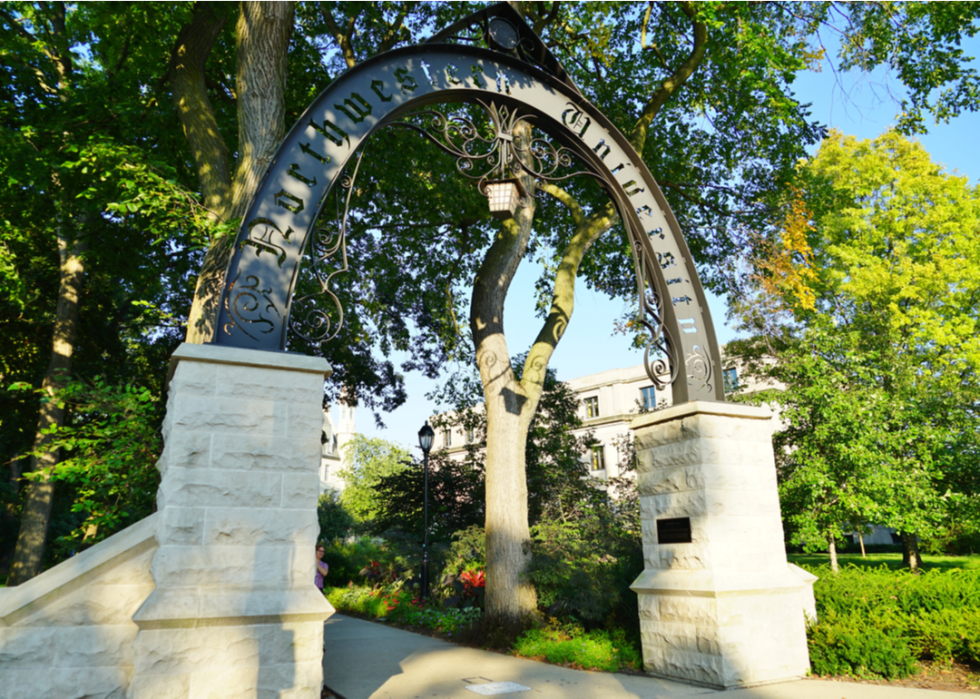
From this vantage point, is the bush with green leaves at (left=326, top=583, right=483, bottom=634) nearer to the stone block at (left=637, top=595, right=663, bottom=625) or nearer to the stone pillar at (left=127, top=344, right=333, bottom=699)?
the stone block at (left=637, top=595, right=663, bottom=625)

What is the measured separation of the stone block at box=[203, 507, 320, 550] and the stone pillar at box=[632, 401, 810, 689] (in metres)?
3.61

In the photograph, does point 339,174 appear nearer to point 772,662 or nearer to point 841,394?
point 772,662

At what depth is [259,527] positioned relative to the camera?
467cm

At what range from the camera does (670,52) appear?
41.8ft

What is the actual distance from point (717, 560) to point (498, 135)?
4.87 metres

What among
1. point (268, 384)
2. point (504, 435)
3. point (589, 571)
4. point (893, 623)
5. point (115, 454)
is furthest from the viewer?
point (504, 435)

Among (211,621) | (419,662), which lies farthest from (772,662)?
(211,621)

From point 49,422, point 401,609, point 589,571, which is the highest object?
point 49,422

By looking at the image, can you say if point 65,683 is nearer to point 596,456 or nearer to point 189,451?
point 189,451

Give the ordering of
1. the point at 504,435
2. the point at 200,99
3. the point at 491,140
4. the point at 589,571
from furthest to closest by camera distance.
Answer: the point at 504,435 < the point at 589,571 < the point at 200,99 < the point at 491,140

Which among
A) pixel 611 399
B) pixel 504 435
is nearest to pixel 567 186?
pixel 504 435

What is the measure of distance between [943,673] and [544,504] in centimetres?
967

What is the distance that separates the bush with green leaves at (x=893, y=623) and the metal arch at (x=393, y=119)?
2682 mm

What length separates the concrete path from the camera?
5629mm
